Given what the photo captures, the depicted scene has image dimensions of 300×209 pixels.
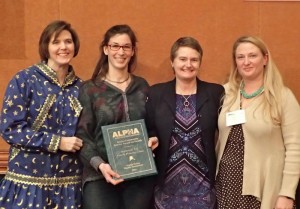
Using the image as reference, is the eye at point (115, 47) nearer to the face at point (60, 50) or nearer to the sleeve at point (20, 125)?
the face at point (60, 50)

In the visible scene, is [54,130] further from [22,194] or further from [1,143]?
[1,143]

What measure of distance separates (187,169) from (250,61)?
648 millimetres

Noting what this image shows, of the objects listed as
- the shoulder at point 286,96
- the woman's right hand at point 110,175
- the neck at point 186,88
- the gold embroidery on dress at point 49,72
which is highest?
the gold embroidery on dress at point 49,72

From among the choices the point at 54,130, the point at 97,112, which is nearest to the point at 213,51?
the point at 97,112

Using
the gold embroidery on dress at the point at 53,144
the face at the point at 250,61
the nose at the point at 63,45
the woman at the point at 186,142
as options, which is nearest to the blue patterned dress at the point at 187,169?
the woman at the point at 186,142

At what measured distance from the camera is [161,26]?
2.93m

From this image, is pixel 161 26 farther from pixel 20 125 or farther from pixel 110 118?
pixel 20 125

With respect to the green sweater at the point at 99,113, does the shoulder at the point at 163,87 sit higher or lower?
higher

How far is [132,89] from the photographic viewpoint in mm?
2350

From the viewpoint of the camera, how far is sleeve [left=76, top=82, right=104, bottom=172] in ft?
7.36

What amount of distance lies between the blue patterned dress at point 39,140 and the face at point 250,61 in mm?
891

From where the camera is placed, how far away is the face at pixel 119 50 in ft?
7.64

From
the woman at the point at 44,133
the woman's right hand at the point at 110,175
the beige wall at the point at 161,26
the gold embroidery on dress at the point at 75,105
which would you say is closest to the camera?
the woman's right hand at the point at 110,175

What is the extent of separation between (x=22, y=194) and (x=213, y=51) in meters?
1.52
